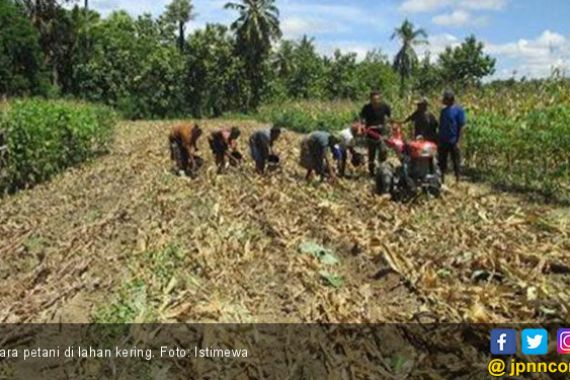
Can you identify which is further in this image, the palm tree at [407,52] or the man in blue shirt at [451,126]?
the palm tree at [407,52]

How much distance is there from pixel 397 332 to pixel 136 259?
3120 millimetres

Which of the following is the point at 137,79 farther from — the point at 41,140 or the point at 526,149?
the point at 526,149

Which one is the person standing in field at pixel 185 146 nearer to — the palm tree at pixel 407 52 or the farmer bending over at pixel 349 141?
the farmer bending over at pixel 349 141

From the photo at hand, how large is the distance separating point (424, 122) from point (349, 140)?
1267mm

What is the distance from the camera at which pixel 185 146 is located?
1295 cm

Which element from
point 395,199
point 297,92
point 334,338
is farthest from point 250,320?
point 297,92

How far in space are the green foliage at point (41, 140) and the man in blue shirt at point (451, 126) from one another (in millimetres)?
9217

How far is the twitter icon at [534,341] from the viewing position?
5.02 meters

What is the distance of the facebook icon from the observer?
5.07 metres

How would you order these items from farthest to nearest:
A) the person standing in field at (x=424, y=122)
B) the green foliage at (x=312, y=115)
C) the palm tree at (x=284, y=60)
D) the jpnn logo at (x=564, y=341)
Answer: the palm tree at (x=284, y=60) < the green foliage at (x=312, y=115) < the person standing in field at (x=424, y=122) < the jpnn logo at (x=564, y=341)

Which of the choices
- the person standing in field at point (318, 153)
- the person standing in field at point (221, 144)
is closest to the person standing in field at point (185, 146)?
the person standing in field at point (221, 144)

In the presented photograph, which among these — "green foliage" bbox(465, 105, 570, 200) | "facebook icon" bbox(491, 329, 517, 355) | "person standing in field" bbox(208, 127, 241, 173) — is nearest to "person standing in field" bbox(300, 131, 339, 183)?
"person standing in field" bbox(208, 127, 241, 173)

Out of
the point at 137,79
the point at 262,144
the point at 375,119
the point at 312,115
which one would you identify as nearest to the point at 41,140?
the point at 262,144

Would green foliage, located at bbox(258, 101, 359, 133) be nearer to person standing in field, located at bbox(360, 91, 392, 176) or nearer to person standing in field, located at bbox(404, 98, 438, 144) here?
person standing in field, located at bbox(360, 91, 392, 176)
